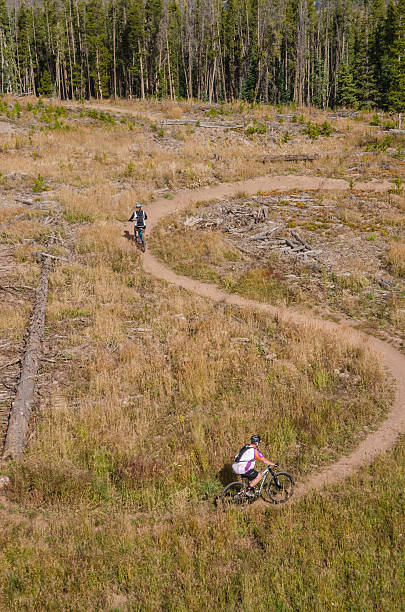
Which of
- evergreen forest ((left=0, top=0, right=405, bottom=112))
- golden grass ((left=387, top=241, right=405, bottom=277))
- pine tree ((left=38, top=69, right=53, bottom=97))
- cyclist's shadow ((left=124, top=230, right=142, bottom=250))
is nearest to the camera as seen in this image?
golden grass ((left=387, top=241, right=405, bottom=277))

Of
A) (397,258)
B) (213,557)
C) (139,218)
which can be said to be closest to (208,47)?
(139,218)

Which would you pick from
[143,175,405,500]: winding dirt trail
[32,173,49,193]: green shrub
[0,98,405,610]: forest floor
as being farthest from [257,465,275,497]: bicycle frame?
[32,173,49,193]: green shrub

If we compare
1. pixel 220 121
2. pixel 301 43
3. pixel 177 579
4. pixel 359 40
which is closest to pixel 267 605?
pixel 177 579

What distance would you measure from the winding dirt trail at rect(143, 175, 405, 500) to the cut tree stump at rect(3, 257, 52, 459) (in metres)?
4.90

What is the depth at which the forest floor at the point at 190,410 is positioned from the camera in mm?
5320

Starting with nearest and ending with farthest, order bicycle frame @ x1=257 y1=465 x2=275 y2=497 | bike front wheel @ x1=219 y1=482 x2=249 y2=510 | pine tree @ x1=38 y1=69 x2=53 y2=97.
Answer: bike front wheel @ x1=219 y1=482 x2=249 y2=510, bicycle frame @ x1=257 y1=465 x2=275 y2=497, pine tree @ x1=38 y1=69 x2=53 y2=97

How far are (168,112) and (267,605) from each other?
49.4 metres

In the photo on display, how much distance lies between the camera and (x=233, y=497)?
6.88 m

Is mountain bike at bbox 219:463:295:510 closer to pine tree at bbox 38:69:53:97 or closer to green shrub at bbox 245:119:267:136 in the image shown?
green shrub at bbox 245:119:267:136

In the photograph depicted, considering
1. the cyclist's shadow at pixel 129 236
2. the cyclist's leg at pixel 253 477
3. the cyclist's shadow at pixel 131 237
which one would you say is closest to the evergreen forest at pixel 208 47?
the cyclist's shadow at pixel 129 236

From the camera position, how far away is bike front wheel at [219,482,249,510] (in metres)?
6.77

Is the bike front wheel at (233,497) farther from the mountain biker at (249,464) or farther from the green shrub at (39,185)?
the green shrub at (39,185)

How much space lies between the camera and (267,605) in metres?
4.91

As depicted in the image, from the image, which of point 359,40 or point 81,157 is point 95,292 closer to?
point 81,157
